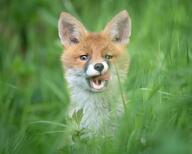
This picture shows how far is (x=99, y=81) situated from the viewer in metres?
6.42

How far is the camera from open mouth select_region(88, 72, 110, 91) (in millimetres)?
6354

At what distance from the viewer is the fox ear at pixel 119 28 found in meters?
6.80

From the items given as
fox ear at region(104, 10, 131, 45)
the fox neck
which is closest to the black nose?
the fox neck

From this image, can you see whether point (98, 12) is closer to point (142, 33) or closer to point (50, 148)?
point (142, 33)

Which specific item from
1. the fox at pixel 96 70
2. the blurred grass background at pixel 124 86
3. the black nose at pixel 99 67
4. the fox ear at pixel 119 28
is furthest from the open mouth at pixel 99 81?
the fox ear at pixel 119 28

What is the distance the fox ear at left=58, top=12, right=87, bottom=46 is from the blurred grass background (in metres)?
0.60

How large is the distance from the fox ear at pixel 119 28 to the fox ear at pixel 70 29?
0.25 metres

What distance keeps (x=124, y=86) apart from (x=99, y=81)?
377 mm

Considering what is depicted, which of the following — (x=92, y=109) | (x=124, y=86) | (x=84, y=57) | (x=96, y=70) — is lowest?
(x=92, y=109)

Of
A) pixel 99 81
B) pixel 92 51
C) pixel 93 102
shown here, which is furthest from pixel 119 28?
pixel 93 102

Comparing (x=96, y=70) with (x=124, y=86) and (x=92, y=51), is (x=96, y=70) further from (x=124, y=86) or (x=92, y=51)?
(x=124, y=86)

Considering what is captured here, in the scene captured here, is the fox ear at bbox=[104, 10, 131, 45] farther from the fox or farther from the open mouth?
the open mouth

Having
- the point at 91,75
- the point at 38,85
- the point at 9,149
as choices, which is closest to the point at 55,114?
the point at 38,85

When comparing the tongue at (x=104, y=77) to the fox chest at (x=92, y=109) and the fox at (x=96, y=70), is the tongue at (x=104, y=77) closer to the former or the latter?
the fox at (x=96, y=70)
